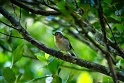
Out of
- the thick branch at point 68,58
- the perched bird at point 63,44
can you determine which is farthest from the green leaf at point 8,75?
the perched bird at point 63,44

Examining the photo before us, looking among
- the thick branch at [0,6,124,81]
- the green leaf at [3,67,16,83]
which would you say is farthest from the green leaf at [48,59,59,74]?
the green leaf at [3,67,16,83]

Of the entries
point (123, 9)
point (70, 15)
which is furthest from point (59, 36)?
point (70, 15)

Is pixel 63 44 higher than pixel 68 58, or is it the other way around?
pixel 68 58

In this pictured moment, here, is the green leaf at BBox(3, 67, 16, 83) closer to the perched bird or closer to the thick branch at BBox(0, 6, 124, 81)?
the thick branch at BBox(0, 6, 124, 81)

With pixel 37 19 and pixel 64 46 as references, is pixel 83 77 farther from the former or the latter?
pixel 37 19

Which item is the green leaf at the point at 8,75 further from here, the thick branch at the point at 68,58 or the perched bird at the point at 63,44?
the perched bird at the point at 63,44

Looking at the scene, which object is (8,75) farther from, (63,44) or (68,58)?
(63,44)

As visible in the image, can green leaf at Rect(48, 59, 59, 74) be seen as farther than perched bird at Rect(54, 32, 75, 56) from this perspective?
No

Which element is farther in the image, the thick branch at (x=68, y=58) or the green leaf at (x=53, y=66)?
the green leaf at (x=53, y=66)

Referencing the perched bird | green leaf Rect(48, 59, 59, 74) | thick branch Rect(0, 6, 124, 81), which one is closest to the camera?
thick branch Rect(0, 6, 124, 81)

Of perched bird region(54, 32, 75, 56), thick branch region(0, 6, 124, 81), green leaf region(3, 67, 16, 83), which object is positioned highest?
thick branch region(0, 6, 124, 81)

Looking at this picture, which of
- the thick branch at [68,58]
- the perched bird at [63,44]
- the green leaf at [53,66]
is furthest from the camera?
the perched bird at [63,44]

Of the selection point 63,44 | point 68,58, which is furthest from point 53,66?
point 63,44

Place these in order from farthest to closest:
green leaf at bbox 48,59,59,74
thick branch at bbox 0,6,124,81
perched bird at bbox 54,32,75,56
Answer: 1. perched bird at bbox 54,32,75,56
2. green leaf at bbox 48,59,59,74
3. thick branch at bbox 0,6,124,81
